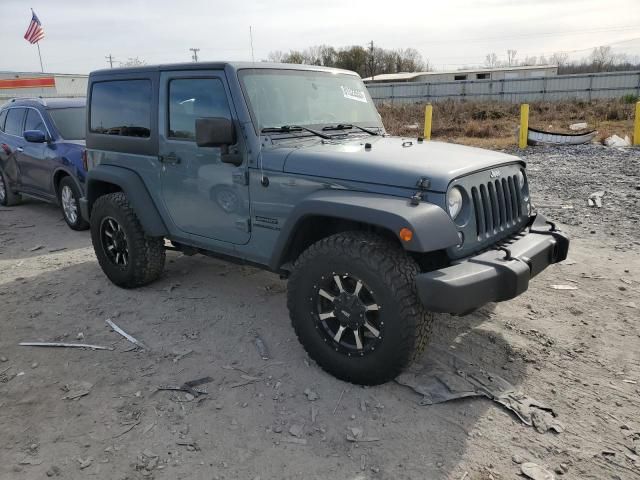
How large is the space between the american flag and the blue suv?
2543 cm

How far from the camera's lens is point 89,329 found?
4.23 m

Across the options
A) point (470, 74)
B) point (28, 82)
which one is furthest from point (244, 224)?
point (470, 74)

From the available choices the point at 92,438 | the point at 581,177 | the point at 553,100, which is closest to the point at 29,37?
the point at 553,100

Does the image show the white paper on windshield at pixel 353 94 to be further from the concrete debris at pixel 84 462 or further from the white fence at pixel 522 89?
the white fence at pixel 522 89

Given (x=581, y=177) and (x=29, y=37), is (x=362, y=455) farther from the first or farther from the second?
(x=29, y=37)

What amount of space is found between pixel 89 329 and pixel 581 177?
8503mm

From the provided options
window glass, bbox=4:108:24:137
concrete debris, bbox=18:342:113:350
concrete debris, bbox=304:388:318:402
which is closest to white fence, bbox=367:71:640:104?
window glass, bbox=4:108:24:137

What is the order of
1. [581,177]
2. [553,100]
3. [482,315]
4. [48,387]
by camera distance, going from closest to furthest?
[48,387], [482,315], [581,177], [553,100]

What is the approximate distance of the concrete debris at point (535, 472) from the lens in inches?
98.5

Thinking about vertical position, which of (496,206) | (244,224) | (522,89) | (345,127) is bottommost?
(244,224)

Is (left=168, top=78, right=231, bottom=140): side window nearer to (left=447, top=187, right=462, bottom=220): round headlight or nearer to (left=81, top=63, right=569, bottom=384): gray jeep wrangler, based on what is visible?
(left=81, top=63, right=569, bottom=384): gray jeep wrangler

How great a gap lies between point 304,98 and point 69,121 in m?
5.08

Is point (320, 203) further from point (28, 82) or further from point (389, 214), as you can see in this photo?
point (28, 82)

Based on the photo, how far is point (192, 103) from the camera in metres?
4.05
